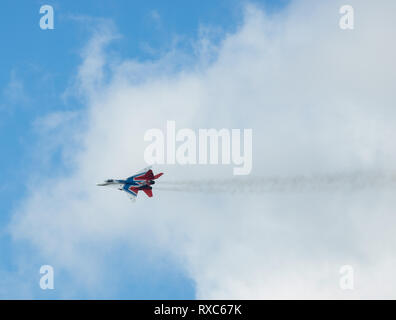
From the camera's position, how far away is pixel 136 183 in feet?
509

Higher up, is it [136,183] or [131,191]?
[136,183]

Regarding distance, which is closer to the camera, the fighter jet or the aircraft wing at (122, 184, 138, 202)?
the fighter jet

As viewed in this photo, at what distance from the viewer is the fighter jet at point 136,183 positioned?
15350 cm

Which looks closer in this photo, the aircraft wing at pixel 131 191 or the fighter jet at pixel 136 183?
the fighter jet at pixel 136 183

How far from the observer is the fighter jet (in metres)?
Answer: 154
